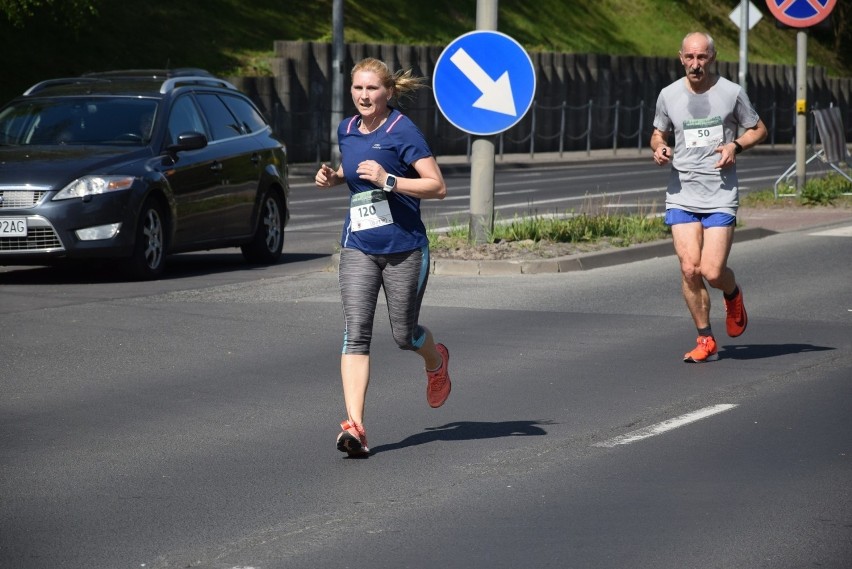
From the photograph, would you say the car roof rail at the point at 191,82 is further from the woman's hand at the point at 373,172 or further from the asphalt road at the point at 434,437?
the woman's hand at the point at 373,172

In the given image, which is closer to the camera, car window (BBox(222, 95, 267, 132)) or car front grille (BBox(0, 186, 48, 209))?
car front grille (BBox(0, 186, 48, 209))

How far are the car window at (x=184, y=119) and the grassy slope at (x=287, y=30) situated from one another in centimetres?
1167

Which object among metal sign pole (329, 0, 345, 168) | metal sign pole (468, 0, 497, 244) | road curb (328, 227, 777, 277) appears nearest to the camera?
road curb (328, 227, 777, 277)

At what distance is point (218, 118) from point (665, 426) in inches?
351

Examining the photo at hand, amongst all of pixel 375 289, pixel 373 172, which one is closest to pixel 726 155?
pixel 375 289

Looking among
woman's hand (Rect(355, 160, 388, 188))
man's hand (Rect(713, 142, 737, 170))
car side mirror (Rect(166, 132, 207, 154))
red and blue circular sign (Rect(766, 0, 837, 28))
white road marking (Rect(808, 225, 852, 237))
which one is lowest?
white road marking (Rect(808, 225, 852, 237))

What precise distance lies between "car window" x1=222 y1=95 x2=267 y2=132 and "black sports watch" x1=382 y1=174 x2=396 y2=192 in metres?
9.31

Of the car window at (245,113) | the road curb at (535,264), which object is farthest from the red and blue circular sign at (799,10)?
the car window at (245,113)

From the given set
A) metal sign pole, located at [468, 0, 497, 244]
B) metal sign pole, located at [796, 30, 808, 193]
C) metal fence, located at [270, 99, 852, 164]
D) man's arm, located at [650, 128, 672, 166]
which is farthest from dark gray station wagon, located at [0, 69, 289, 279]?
metal fence, located at [270, 99, 852, 164]

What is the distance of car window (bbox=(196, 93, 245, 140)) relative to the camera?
15.5 meters

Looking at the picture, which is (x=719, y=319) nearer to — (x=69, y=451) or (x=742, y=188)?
(x=69, y=451)

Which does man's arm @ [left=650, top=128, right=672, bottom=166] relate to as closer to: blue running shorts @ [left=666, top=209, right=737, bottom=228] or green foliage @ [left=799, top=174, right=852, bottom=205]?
blue running shorts @ [left=666, top=209, right=737, bottom=228]

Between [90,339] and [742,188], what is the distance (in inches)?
715

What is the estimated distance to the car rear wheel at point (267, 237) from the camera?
15734 millimetres
